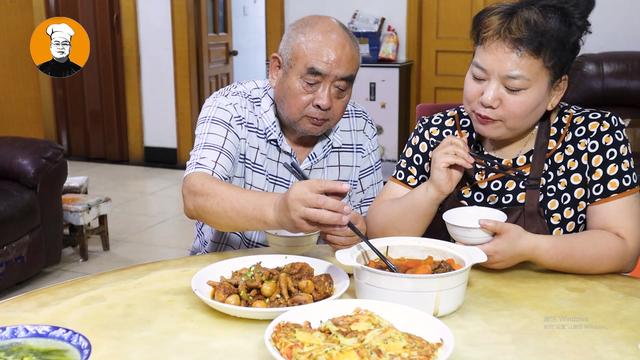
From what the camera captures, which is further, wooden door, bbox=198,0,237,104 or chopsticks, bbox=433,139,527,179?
wooden door, bbox=198,0,237,104

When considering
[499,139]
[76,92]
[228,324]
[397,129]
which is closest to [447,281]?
[228,324]

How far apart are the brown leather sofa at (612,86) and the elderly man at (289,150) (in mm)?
3043

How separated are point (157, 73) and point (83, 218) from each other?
2851 millimetres

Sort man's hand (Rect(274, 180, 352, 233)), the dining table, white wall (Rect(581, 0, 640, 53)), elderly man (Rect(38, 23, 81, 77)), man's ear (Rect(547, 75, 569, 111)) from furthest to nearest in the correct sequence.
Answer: white wall (Rect(581, 0, 640, 53)), elderly man (Rect(38, 23, 81, 77)), man's ear (Rect(547, 75, 569, 111)), man's hand (Rect(274, 180, 352, 233)), the dining table

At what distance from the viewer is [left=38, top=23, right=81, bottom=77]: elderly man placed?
511 cm

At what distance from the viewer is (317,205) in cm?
130

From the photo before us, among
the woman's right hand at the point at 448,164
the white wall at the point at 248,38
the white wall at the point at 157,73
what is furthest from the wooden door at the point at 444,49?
the woman's right hand at the point at 448,164

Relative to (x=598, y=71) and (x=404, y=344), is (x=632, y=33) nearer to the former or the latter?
(x=598, y=71)

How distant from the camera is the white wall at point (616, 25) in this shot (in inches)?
206

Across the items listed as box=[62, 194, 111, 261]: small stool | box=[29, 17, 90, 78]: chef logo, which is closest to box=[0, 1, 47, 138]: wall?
box=[29, 17, 90, 78]: chef logo

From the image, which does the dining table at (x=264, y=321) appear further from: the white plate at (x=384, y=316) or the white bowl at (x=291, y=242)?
the white bowl at (x=291, y=242)

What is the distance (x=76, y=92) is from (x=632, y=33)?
5059 mm

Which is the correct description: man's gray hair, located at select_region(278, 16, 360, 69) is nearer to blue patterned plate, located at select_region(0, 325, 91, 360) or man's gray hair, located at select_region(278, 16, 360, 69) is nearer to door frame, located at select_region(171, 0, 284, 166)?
blue patterned plate, located at select_region(0, 325, 91, 360)

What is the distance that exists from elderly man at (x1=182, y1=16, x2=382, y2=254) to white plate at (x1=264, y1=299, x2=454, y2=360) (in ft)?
0.58
